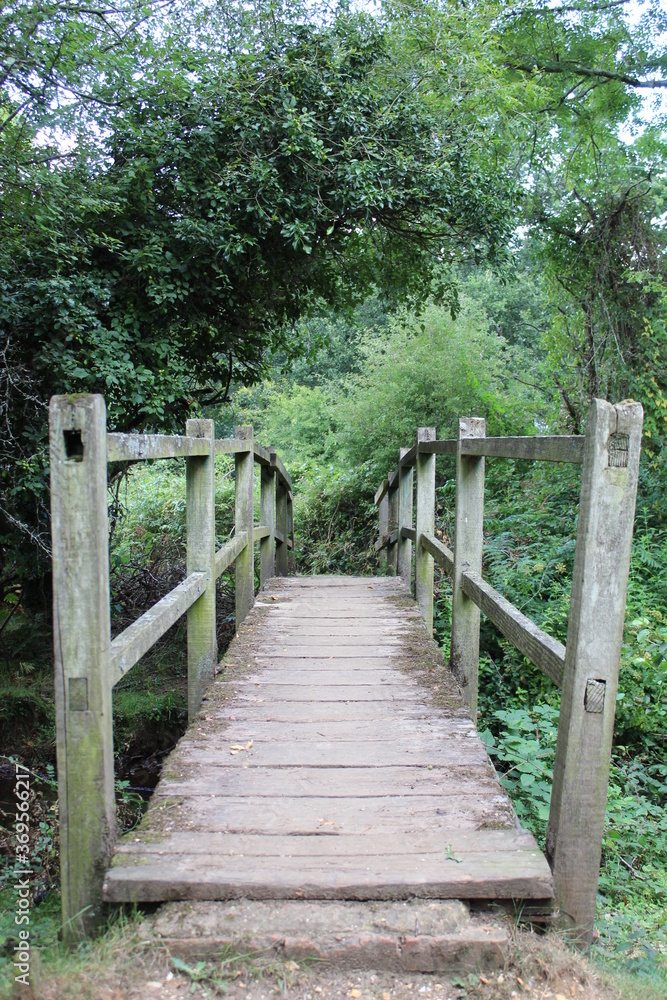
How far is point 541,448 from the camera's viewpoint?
213 centimetres

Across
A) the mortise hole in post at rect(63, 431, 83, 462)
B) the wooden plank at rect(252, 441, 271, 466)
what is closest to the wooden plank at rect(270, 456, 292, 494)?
the wooden plank at rect(252, 441, 271, 466)

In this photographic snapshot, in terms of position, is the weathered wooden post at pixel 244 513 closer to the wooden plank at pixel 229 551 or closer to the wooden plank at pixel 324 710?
the wooden plank at pixel 229 551

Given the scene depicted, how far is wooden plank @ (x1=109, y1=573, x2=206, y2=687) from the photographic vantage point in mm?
1955

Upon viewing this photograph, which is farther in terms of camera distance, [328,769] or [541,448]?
[328,769]

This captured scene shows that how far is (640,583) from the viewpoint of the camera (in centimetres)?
573

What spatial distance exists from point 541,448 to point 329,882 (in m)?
1.35

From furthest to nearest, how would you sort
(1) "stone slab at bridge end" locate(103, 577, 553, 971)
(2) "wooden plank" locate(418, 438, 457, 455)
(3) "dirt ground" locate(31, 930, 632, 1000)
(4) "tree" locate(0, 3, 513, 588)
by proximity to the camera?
(4) "tree" locate(0, 3, 513, 588), (2) "wooden plank" locate(418, 438, 457, 455), (1) "stone slab at bridge end" locate(103, 577, 553, 971), (3) "dirt ground" locate(31, 930, 632, 1000)

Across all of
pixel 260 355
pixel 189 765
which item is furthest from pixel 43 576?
pixel 189 765

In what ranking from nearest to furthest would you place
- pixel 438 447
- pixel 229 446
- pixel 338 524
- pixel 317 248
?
pixel 229 446 → pixel 438 447 → pixel 317 248 → pixel 338 524

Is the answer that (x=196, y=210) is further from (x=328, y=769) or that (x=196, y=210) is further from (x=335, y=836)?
(x=335, y=836)

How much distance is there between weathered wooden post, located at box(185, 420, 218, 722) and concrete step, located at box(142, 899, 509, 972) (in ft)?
5.14

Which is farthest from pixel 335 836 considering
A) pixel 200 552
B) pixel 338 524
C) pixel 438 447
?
pixel 338 524

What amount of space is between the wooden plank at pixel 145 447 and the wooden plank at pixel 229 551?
2.47 feet

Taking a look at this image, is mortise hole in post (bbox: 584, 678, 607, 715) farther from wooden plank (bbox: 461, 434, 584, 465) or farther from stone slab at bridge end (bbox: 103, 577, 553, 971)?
wooden plank (bbox: 461, 434, 584, 465)
